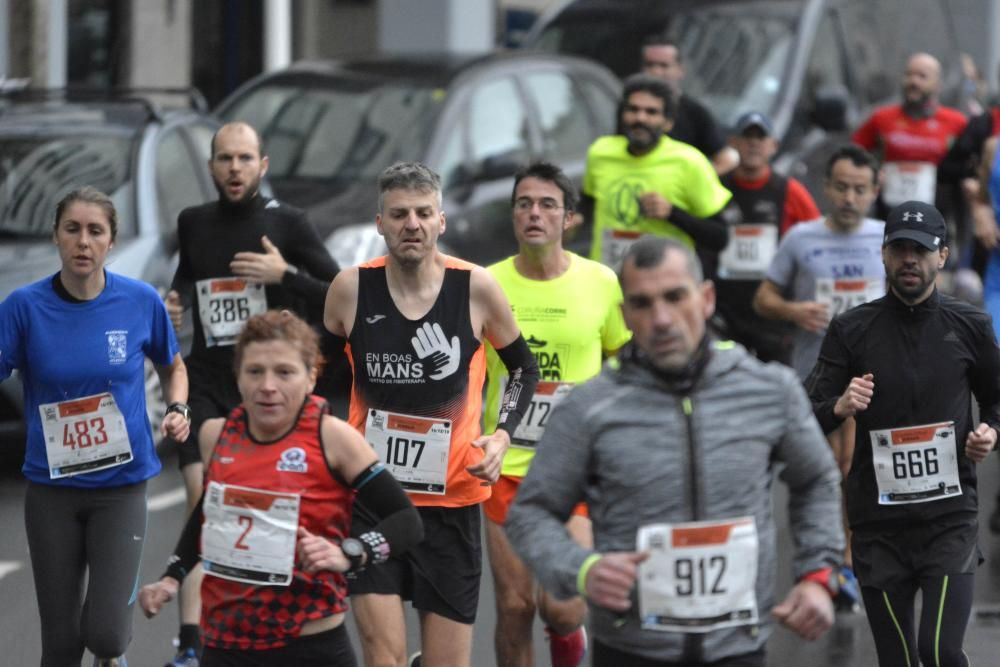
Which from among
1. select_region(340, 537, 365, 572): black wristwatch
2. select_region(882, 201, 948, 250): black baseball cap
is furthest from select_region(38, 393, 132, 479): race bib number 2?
select_region(882, 201, 948, 250): black baseball cap

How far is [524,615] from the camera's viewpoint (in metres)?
7.30

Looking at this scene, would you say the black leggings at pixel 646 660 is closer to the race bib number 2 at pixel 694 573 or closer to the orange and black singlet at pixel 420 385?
the race bib number 2 at pixel 694 573

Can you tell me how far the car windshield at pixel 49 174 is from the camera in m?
11.5

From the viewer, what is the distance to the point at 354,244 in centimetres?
1173

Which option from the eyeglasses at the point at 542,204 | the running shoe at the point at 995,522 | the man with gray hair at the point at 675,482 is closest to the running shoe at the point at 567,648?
the eyeglasses at the point at 542,204

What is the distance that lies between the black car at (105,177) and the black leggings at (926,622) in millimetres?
5019

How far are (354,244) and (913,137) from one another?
11.6 ft

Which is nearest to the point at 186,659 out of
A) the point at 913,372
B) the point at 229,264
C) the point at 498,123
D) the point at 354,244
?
the point at 229,264

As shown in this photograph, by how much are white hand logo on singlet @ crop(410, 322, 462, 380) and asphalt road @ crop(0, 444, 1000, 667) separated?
1.74 meters

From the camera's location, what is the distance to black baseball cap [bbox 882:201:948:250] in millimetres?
6801

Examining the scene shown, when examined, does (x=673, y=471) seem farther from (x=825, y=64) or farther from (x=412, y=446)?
(x=825, y=64)

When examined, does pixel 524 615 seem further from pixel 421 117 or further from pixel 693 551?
pixel 421 117

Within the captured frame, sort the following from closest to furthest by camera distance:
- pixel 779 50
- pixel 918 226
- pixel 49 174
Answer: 1. pixel 918 226
2. pixel 49 174
3. pixel 779 50

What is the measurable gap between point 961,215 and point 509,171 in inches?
150
